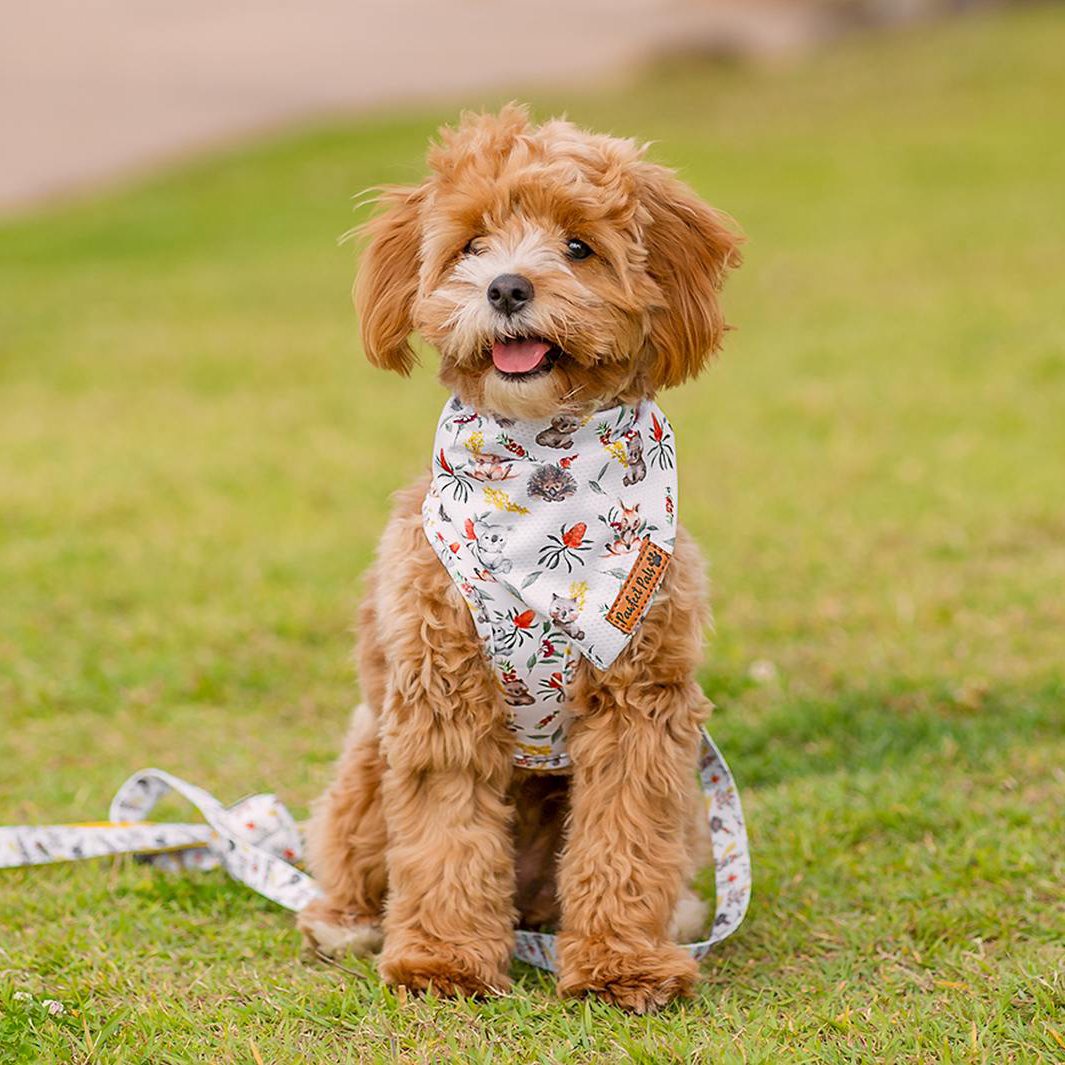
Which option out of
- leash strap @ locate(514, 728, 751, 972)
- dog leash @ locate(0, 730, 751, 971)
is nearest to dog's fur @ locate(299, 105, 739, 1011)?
leash strap @ locate(514, 728, 751, 972)

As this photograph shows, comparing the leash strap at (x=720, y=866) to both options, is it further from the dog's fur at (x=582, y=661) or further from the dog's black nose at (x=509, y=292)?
the dog's black nose at (x=509, y=292)

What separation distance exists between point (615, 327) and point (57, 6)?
24908mm

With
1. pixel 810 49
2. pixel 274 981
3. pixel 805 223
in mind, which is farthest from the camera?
pixel 810 49

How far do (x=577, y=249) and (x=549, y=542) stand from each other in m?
0.65

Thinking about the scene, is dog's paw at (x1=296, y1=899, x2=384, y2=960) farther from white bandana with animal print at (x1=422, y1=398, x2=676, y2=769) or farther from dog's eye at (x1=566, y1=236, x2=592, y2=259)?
dog's eye at (x1=566, y1=236, x2=592, y2=259)

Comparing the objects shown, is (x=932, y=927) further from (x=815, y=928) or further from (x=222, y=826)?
(x=222, y=826)

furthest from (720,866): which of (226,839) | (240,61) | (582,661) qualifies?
(240,61)

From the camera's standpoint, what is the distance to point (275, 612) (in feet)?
21.8

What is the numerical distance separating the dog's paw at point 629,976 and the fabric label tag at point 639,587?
2.39 ft

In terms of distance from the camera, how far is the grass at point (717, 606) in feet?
12.3

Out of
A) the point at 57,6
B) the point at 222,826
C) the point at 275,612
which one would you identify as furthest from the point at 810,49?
the point at 222,826

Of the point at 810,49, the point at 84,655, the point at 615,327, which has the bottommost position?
the point at 84,655

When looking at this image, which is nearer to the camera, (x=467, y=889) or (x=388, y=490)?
(x=467, y=889)

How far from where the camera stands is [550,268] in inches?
142
